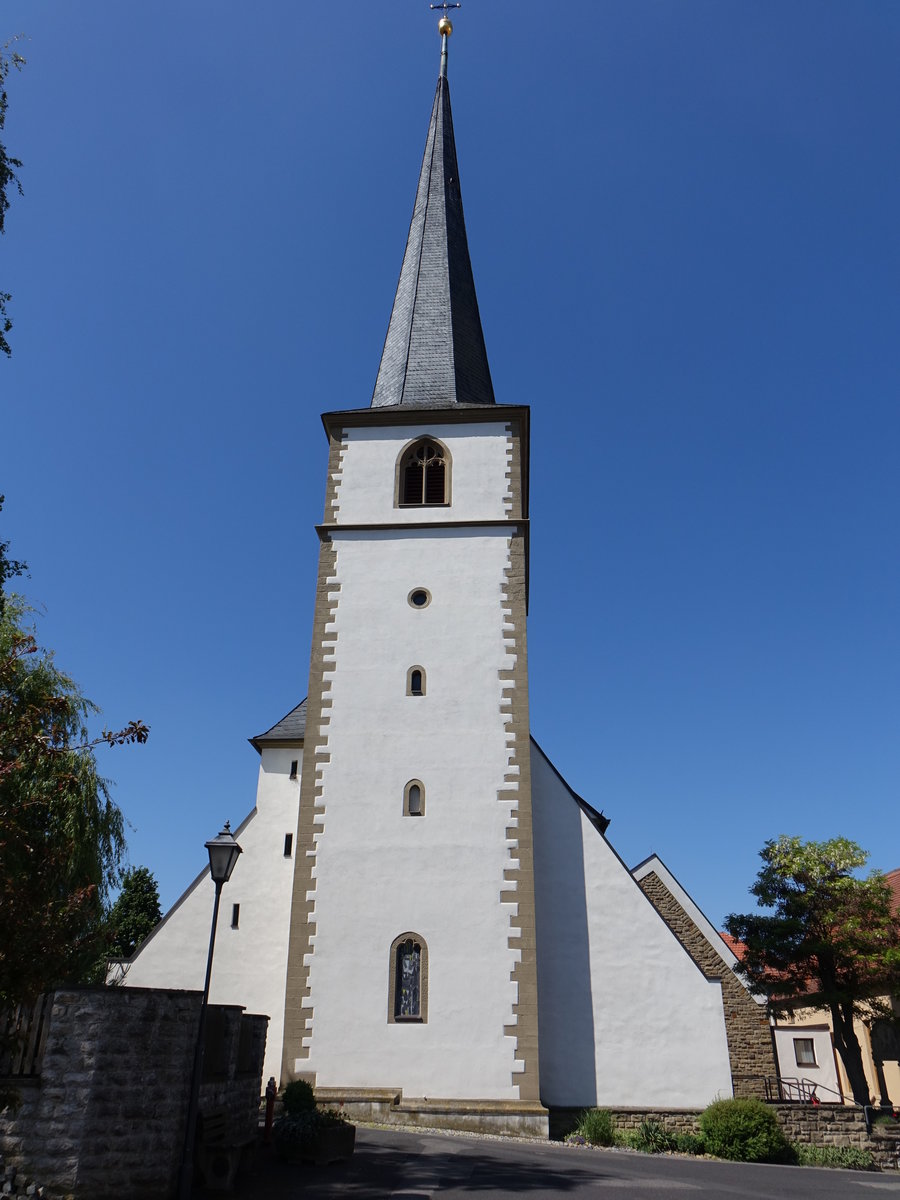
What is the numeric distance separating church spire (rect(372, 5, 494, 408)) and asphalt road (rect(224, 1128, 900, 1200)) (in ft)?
48.5

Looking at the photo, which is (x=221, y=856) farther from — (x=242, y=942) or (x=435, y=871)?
(x=242, y=942)

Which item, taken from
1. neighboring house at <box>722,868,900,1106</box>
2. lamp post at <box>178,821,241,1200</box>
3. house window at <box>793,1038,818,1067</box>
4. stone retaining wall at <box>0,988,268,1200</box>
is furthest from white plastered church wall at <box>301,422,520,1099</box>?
house window at <box>793,1038,818,1067</box>

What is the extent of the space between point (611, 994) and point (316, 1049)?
5365mm

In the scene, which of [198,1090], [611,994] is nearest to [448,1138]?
[611,994]

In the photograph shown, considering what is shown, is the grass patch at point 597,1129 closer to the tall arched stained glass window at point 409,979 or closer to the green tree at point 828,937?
the tall arched stained glass window at point 409,979

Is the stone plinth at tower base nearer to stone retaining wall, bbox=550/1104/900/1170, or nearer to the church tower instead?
the church tower

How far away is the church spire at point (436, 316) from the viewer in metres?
22.5

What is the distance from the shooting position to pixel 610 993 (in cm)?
1695

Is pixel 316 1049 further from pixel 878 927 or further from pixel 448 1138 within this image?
pixel 878 927

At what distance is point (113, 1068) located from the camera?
28.3 ft

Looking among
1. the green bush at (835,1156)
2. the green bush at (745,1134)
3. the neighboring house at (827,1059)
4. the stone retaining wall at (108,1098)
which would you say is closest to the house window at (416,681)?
the green bush at (745,1134)

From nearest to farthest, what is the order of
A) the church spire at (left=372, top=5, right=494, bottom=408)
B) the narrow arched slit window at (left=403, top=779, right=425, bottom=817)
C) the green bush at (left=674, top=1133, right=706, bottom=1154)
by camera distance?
the green bush at (left=674, top=1133, right=706, bottom=1154) < the narrow arched slit window at (left=403, top=779, right=425, bottom=817) < the church spire at (left=372, top=5, right=494, bottom=408)

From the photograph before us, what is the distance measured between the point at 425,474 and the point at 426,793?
7285mm

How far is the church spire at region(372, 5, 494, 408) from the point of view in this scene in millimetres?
22516
